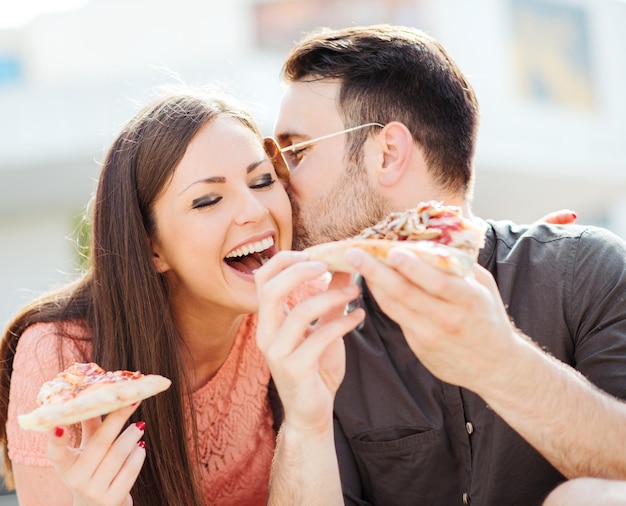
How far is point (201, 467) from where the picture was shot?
4.18 metres

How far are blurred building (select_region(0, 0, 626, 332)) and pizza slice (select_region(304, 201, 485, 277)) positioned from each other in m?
23.6

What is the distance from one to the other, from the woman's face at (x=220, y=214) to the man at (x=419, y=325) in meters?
0.34

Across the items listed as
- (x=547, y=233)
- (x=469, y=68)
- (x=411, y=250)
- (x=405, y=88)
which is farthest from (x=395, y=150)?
(x=469, y=68)

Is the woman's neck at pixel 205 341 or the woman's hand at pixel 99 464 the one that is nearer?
the woman's hand at pixel 99 464

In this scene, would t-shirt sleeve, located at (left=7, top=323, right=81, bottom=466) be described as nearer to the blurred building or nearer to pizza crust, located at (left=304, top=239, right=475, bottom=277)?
pizza crust, located at (left=304, top=239, right=475, bottom=277)

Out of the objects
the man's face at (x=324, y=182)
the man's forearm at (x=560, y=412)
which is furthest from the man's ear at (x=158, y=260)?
the man's forearm at (x=560, y=412)

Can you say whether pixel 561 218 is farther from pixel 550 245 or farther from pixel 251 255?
pixel 251 255

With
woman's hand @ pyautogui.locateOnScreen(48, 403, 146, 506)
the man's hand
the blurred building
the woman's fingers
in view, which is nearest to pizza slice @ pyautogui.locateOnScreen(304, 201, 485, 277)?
woman's hand @ pyautogui.locateOnScreen(48, 403, 146, 506)

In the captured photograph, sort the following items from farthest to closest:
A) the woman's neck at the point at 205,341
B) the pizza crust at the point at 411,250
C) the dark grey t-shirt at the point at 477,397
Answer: the woman's neck at the point at 205,341
the dark grey t-shirt at the point at 477,397
the pizza crust at the point at 411,250

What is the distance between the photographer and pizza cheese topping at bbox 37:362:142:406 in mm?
2971

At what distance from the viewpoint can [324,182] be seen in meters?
4.16

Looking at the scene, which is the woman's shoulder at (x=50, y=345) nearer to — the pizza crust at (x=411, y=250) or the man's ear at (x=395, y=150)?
the pizza crust at (x=411, y=250)

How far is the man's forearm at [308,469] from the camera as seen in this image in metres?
3.28

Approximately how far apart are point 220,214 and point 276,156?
550mm
